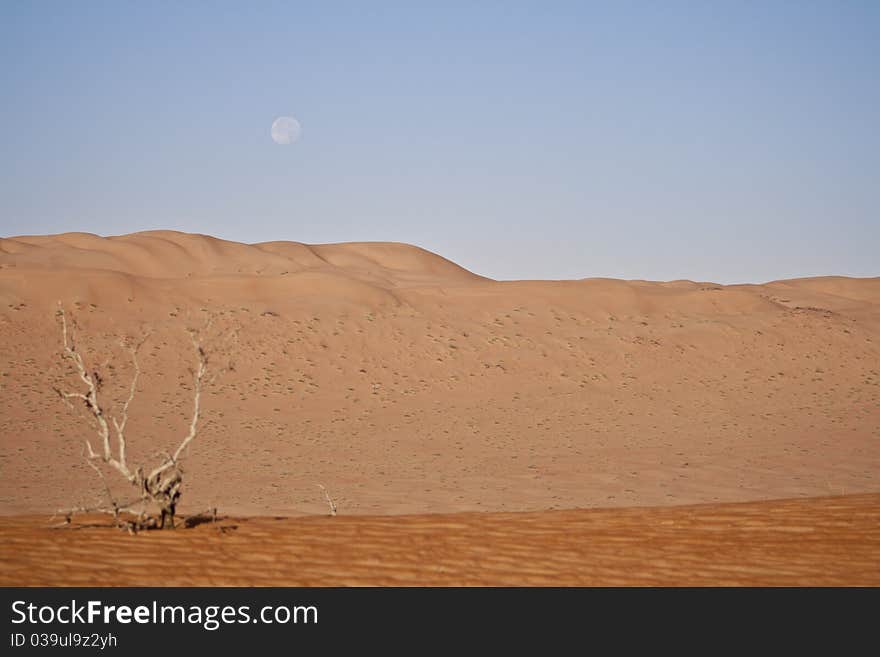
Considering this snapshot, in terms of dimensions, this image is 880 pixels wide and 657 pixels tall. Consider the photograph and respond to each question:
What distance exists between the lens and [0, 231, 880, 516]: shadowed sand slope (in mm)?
20719

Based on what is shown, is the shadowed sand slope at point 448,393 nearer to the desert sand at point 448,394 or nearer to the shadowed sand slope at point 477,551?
the desert sand at point 448,394

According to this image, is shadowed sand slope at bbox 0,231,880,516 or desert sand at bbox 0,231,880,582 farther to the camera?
shadowed sand slope at bbox 0,231,880,516

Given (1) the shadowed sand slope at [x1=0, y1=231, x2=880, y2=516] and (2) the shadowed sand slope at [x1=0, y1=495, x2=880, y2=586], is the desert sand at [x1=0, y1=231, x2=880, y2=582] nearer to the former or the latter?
(1) the shadowed sand slope at [x1=0, y1=231, x2=880, y2=516]

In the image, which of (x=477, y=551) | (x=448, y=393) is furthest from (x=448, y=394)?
(x=477, y=551)

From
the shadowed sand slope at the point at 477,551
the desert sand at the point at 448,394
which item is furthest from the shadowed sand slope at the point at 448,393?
the shadowed sand slope at the point at 477,551

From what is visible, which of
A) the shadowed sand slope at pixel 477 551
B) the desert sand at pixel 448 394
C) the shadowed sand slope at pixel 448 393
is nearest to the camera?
the shadowed sand slope at pixel 477 551

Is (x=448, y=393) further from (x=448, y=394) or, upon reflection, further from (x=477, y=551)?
(x=477, y=551)

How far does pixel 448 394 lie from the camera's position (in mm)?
32219

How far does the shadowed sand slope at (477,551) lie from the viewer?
7.37 metres

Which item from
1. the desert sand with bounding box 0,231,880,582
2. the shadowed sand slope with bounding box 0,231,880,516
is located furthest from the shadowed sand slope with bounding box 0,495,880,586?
the shadowed sand slope with bounding box 0,231,880,516

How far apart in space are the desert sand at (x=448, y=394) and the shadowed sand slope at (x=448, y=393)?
0.11 m

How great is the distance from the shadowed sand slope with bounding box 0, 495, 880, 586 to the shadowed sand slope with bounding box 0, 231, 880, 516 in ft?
17.4
